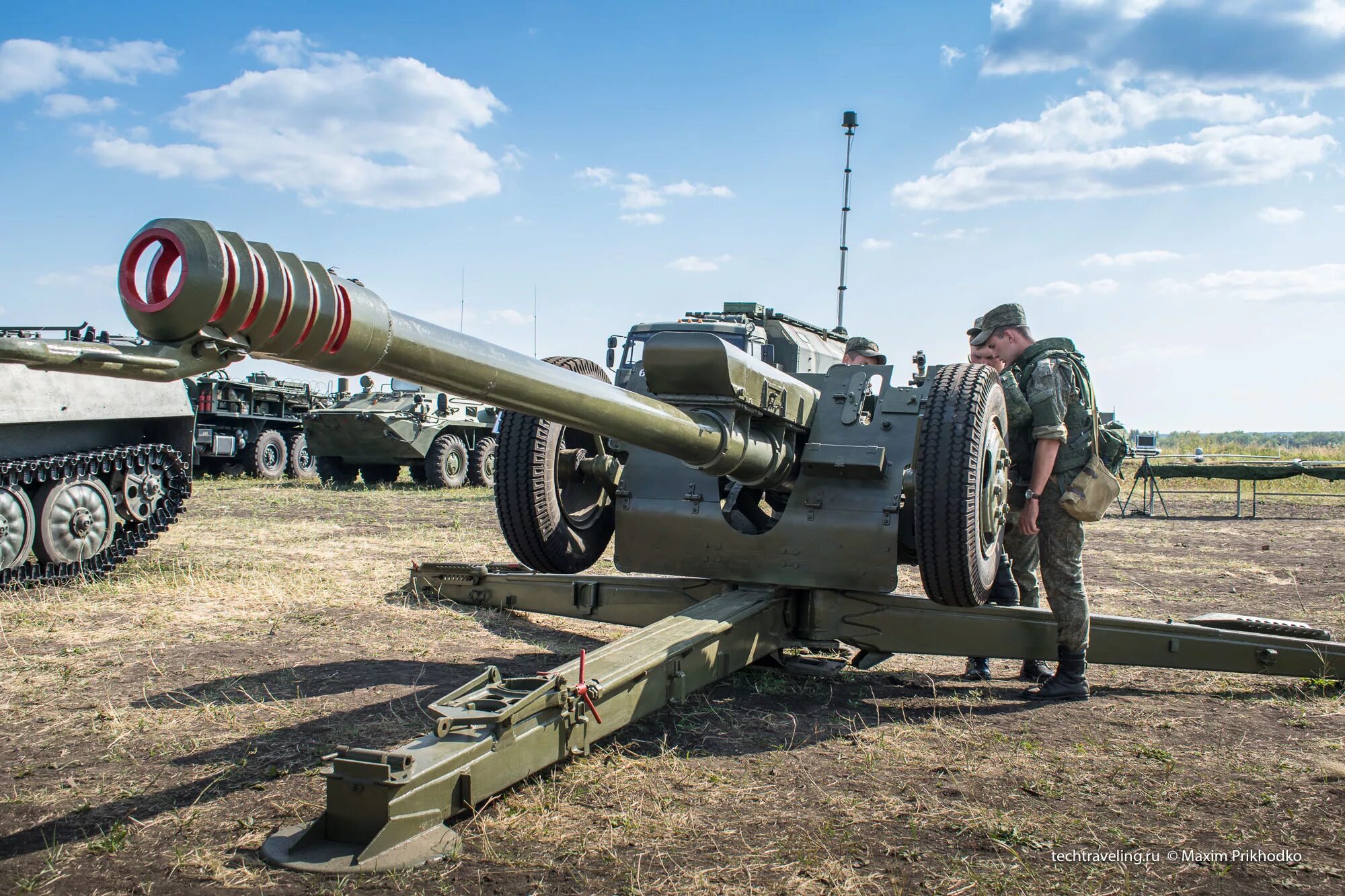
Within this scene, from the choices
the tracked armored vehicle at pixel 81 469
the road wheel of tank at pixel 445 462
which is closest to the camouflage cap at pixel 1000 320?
the tracked armored vehicle at pixel 81 469

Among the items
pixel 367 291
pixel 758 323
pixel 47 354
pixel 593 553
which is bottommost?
pixel 593 553

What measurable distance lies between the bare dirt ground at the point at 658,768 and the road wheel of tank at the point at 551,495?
22.9 inches

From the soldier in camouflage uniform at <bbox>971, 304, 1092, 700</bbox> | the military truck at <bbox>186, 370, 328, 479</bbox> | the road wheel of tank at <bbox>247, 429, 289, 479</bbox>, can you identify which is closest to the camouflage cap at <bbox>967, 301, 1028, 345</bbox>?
the soldier in camouflage uniform at <bbox>971, 304, 1092, 700</bbox>

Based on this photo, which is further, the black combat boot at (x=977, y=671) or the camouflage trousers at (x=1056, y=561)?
the black combat boot at (x=977, y=671)

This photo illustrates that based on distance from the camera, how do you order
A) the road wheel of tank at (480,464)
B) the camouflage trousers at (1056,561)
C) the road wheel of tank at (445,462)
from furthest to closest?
the road wheel of tank at (480,464) < the road wheel of tank at (445,462) < the camouflage trousers at (1056,561)

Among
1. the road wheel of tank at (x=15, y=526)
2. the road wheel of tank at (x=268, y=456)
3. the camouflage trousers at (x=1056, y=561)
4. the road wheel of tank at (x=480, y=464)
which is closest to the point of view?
the camouflage trousers at (x=1056, y=561)

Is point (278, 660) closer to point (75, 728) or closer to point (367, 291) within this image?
point (75, 728)

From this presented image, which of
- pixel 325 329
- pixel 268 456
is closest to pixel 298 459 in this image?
pixel 268 456

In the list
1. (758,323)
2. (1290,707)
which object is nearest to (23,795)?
(1290,707)

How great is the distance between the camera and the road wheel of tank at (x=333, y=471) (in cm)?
1759

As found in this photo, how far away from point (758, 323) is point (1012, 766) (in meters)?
10.2

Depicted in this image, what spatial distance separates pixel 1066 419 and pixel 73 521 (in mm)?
6712

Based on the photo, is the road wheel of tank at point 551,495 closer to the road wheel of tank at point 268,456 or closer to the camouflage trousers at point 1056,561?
the camouflage trousers at point 1056,561

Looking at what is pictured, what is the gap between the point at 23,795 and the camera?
332cm
